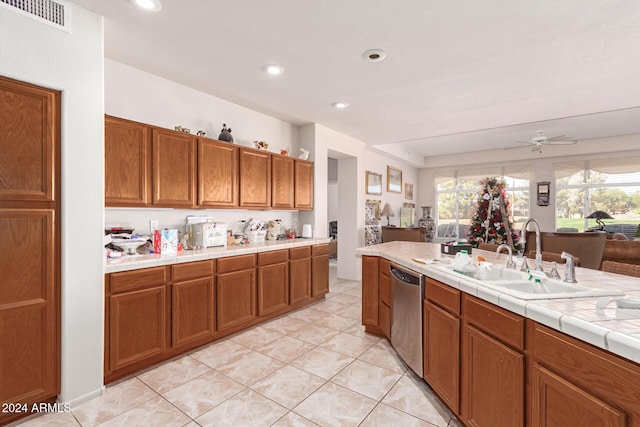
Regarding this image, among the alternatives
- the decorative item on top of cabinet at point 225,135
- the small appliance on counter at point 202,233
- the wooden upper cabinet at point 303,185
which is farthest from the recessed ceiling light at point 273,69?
the small appliance on counter at point 202,233

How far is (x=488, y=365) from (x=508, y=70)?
2651 millimetres

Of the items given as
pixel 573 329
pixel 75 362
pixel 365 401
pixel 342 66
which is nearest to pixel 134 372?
pixel 75 362

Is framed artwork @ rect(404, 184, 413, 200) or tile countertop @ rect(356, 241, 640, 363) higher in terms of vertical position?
framed artwork @ rect(404, 184, 413, 200)

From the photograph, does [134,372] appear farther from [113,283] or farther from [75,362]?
[113,283]

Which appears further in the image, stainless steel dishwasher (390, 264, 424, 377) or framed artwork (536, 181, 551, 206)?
framed artwork (536, 181, 551, 206)

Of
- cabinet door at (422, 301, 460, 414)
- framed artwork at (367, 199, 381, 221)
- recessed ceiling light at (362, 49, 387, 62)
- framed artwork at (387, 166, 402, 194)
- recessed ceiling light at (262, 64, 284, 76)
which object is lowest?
cabinet door at (422, 301, 460, 414)

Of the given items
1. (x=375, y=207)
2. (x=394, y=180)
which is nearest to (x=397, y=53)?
(x=375, y=207)

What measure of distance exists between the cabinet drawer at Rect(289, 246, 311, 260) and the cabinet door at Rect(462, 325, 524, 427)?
2.51 m

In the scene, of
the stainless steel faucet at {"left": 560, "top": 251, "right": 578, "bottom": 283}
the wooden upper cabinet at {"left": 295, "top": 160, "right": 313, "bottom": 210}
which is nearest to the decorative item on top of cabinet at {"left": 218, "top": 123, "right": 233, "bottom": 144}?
the wooden upper cabinet at {"left": 295, "top": 160, "right": 313, "bottom": 210}

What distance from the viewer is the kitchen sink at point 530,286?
1494 mm

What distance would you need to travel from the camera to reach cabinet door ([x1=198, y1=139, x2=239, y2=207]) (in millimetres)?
3256

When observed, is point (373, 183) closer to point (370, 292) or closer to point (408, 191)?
point (408, 191)

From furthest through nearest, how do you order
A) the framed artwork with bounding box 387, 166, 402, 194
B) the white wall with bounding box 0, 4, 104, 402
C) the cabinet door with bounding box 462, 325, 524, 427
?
the framed artwork with bounding box 387, 166, 402, 194
the white wall with bounding box 0, 4, 104, 402
the cabinet door with bounding box 462, 325, 524, 427

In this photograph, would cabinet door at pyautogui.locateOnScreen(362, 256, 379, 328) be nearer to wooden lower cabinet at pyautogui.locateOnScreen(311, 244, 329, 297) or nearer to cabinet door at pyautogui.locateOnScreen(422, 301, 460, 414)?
cabinet door at pyautogui.locateOnScreen(422, 301, 460, 414)
